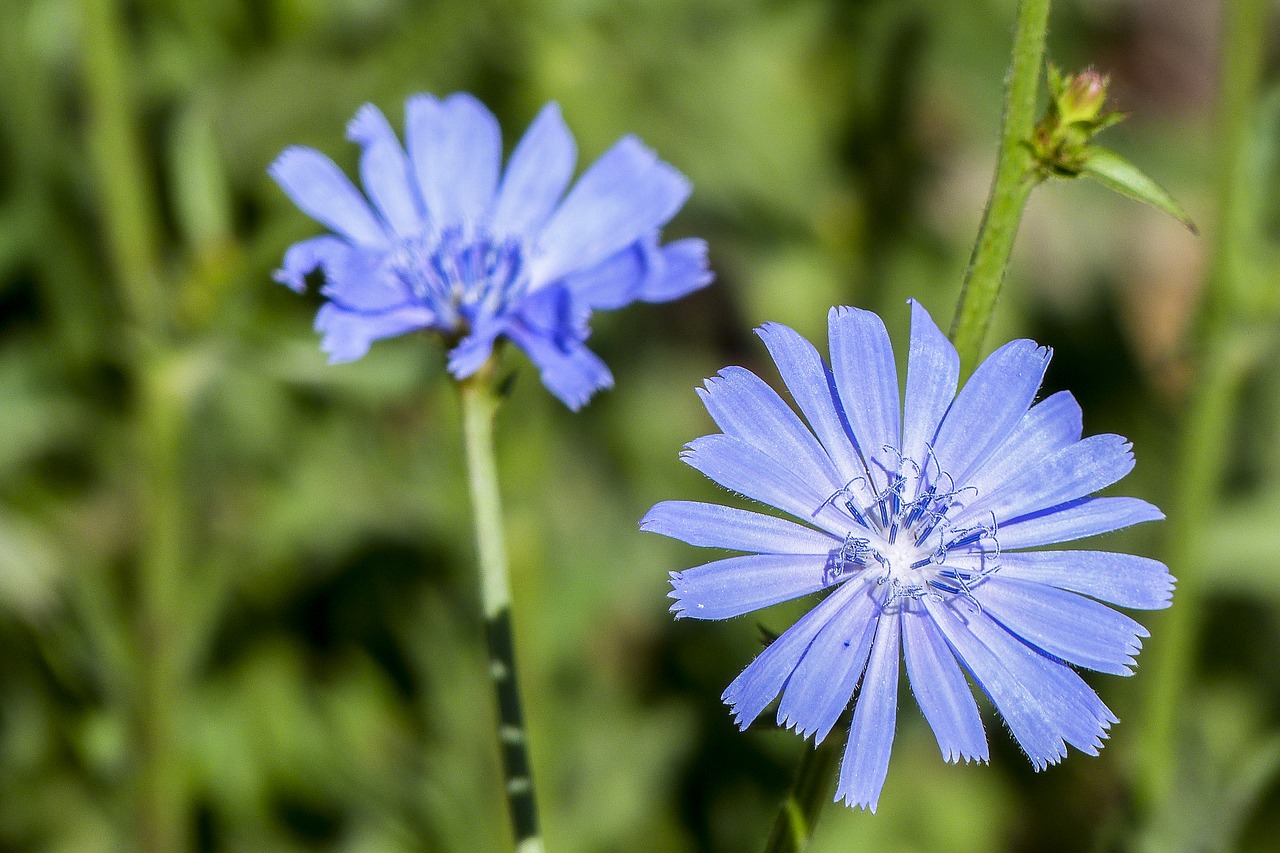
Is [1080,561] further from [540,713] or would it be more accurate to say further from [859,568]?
[540,713]

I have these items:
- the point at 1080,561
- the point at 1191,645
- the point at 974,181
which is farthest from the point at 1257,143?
the point at 974,181

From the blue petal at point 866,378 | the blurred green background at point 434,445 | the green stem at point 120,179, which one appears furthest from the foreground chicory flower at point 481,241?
the green stem at point 120,179

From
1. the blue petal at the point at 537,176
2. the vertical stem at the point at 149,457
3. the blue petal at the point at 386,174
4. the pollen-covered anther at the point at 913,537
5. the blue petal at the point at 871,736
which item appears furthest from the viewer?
the vertical stem at the point at 149,457

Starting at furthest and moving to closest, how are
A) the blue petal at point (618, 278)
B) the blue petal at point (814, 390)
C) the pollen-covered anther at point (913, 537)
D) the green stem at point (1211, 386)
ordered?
the green stem at point (1211, 386) < the blue petal at point (618, 278) < the pollen-covered anther at point (913, 537) < the blue petal at point (814, 390)

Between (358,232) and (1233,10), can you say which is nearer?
(358,232)

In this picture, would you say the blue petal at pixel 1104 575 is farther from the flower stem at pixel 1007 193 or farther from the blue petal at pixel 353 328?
the blue petal at pixel 353 328

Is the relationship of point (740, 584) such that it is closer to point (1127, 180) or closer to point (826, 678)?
point (826, 678)

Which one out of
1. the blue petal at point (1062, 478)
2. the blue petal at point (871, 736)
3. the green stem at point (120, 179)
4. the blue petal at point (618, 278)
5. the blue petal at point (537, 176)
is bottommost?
the blue petal at point (871, 736)
